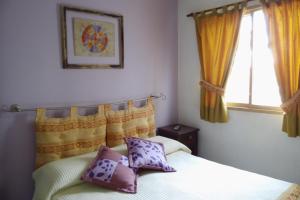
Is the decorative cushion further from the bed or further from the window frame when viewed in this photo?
the window frame

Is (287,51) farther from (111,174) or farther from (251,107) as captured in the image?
(111,174)

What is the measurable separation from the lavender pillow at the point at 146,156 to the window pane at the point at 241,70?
1222mm

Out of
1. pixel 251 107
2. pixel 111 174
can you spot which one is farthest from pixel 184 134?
pixel 111 174

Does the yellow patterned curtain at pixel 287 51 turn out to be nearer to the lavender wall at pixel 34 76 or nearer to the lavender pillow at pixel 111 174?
the lavender wall at pixel 34 76

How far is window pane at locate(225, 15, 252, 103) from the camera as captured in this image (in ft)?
8.70

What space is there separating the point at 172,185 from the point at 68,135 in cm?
105

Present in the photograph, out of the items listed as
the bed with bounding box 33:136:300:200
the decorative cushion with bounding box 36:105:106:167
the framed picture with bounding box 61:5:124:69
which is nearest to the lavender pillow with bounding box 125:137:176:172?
the bed with bounding box 33:136:300:200

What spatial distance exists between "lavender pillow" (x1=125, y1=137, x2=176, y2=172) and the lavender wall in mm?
702

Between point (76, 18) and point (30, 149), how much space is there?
1.32 m

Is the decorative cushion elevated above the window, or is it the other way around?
the window

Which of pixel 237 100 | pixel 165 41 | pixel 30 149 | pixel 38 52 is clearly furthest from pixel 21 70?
pixel 237 100

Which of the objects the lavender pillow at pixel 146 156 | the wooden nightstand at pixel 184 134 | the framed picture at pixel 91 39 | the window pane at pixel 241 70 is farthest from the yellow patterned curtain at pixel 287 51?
the framed picture at pixel 91 39

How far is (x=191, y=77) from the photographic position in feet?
10.6

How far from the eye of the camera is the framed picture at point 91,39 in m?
2.27
